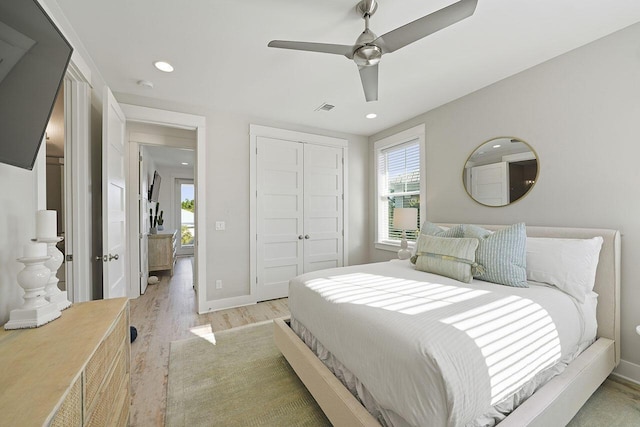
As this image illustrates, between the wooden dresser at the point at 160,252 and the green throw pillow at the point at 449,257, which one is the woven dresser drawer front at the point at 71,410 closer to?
the green throw pillow at the point at 449,257

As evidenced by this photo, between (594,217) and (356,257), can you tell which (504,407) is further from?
(356,257)

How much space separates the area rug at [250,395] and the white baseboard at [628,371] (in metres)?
0.06

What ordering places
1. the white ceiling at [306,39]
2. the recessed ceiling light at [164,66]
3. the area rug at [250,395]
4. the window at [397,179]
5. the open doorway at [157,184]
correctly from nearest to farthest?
1. the area rug at [250,395]
2. the white ceiling at [306,39]
3. the recessed ceiling light at [164,66]
4. the window at [397,179]
5. the open doorway at [157,184]

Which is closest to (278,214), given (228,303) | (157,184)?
(228,303)

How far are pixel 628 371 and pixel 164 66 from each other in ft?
14.7

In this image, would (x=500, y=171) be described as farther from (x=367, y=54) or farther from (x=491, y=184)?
(x=367, y=54)

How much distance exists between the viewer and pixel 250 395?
1.76 meters

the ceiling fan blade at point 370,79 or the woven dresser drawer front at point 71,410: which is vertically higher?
the ceiling fan blade at point 370,79

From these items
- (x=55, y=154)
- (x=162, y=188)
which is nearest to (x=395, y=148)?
(x=55, y=154)

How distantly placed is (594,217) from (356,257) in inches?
115

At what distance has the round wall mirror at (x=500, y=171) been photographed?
8.05 ft

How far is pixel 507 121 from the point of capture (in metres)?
2.59

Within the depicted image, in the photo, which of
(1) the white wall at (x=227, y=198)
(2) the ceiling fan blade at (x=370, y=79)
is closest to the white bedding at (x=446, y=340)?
(2) the ceiling fan blade at (x=370, y=79)

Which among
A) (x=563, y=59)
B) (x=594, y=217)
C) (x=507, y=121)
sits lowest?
(x=594, y=217)
